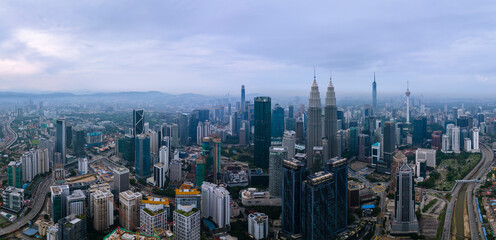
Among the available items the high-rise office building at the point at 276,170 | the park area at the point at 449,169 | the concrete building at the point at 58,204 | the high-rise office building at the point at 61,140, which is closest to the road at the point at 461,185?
the park area at the point at 449,169

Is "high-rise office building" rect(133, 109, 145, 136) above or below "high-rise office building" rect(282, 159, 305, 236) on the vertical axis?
above

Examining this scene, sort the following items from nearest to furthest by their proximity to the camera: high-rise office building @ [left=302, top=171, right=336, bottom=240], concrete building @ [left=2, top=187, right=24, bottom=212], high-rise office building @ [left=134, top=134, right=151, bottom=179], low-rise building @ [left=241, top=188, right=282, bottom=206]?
1. high-rise office building @ [left=302, top=171, right=336, bottom=240]
2. concrete building @ [left=2, top=187, right=24, bottom=212]
3. low-rise building @ [left=241, top=188, right=282, bottom=206]
4. high-rise office building @ [left=134, top=134, right=151, bottom=179]

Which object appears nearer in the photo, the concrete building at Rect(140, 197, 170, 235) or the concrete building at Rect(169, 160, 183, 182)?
the concrete building at Rect(140, 197, 170, 235)

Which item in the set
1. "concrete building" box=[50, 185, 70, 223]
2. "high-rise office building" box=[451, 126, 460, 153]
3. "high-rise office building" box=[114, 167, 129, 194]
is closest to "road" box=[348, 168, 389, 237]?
"high-rise office building" box=[451, 126, 460, 153]

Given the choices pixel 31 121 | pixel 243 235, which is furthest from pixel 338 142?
pixel 31 121

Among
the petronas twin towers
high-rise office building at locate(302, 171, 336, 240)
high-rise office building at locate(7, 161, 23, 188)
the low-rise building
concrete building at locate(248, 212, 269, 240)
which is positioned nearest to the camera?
high-rise office building at locate(302, 171, 336, 240)

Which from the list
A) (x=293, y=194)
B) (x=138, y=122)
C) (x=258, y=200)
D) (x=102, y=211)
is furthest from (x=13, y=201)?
(x=293, y=194)

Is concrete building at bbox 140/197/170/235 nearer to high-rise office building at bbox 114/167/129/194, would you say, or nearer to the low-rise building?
the low-rise building
